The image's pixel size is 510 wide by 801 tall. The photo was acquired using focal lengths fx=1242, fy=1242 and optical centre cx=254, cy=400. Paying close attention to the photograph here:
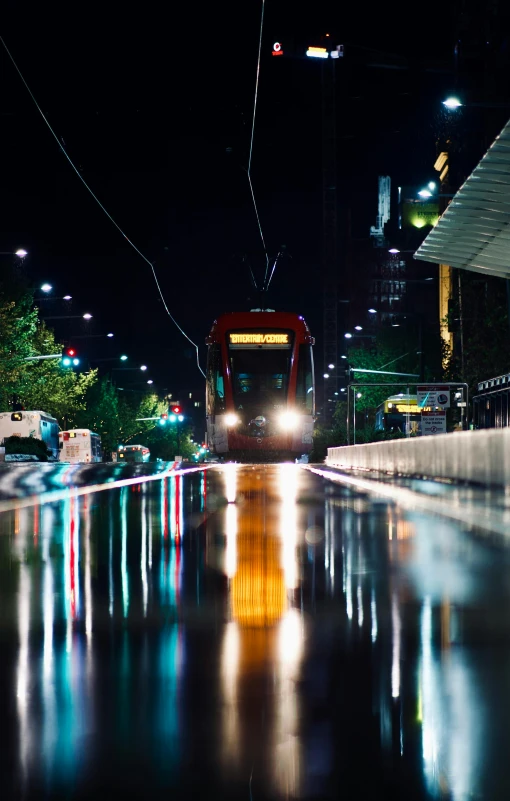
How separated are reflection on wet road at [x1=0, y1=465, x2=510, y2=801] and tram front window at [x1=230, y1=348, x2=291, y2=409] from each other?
26566 mm

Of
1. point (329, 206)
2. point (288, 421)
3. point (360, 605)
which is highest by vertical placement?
point (329, 206)

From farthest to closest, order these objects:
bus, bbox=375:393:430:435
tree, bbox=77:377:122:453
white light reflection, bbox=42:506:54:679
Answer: tree, bbox=77:377:122:453 → bus, bbox=375:393:430:435 → white light reflection, bbox=42:506:54:679

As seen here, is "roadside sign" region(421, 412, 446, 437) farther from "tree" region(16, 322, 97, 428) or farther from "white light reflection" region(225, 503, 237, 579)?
"tree" region(16, 322, 97, 428)

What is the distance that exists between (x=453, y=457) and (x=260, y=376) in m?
19.8

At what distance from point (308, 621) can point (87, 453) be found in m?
76.9

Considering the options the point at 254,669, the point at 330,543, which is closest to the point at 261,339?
the point at 330,543

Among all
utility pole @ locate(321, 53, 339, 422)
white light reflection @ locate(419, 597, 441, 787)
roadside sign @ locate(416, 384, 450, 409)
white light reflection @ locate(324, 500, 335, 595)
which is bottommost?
white light reflection @ locate(419, 597, 441, 787)

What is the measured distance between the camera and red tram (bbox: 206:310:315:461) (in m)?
36.1

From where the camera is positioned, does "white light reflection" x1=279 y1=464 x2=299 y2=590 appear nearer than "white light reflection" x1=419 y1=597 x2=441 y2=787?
No

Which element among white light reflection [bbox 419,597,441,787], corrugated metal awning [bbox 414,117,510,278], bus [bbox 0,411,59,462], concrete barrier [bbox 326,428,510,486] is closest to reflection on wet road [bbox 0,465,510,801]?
white light reflection [bbox 419,597,441,787]

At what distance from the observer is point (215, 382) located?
119ft

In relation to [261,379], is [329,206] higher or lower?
higher

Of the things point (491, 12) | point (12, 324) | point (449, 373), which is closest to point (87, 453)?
point (12, 324)

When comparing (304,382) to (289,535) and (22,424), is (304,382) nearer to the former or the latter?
(289,535)
